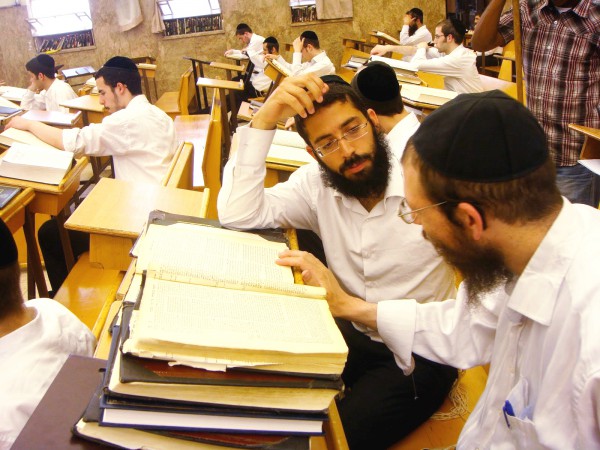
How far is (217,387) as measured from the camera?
751mm

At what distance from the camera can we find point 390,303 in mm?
1311

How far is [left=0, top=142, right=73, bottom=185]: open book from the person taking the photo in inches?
91.7

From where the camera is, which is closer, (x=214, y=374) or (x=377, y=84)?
(x=214, y=374)

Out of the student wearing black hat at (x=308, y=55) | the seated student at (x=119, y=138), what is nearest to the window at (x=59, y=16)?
the student wearing black hat at (x=308, y=55)

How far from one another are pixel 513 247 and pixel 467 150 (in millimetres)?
197

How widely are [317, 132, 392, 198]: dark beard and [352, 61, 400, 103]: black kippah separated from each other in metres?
1.06

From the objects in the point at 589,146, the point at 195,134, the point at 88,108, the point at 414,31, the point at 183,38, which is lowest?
the point at 195,134

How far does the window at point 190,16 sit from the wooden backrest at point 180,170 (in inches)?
332

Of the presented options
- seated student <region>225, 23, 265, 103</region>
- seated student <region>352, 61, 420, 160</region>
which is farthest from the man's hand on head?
seated student <region>225, 23, 265, 103</region>

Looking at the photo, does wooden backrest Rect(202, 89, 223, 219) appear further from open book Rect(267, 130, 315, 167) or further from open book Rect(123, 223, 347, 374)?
open book Rect(123, 223, 347, 374)

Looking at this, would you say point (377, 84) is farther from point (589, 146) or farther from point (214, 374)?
point (214, 374)

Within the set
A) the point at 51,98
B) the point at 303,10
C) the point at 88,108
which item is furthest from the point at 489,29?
the point at 303,10

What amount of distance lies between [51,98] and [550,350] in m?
6.24

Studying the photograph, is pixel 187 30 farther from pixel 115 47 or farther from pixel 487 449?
pixel 487 449
